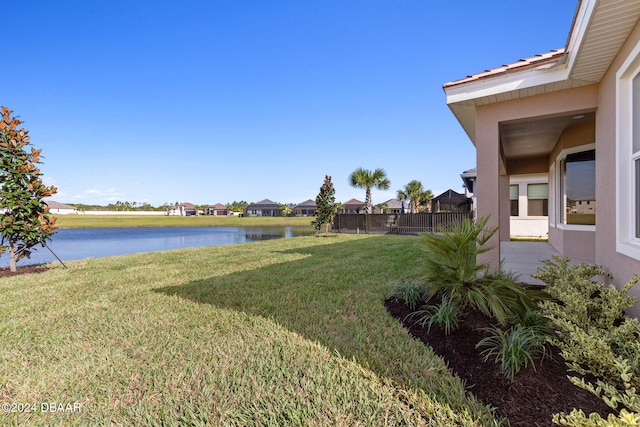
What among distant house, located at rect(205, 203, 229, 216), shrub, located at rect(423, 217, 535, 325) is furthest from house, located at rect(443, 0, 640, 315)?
distant house, located at rect(205, 203, 229, 216)

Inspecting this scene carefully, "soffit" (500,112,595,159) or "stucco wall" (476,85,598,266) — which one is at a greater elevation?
"soffit" (500,112,595,159)

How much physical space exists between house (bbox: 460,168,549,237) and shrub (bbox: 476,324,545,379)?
473 inches

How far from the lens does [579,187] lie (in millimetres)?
6762

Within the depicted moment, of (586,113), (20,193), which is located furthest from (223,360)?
(20,193)

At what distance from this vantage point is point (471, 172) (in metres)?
14.8

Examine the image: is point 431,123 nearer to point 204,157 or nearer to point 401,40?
point 401,40

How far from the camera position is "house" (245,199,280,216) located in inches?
3334

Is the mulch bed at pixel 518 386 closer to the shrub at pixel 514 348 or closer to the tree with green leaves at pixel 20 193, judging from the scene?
the shrub at pixel 514 348

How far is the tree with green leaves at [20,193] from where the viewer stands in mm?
6447

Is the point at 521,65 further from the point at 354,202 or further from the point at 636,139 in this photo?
the point at 354,202

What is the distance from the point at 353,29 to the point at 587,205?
1015 centimetres

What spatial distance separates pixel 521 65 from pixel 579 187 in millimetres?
4481

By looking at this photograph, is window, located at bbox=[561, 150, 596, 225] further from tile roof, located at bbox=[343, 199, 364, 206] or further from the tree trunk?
tile roof, located at bbox=[343, 199, 364, 206]

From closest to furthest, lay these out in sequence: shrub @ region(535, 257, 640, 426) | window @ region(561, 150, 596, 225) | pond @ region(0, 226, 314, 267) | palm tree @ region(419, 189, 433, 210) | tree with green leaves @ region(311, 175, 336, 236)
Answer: shrub @ region(535, 257, 640, 426) < window @ region(561, 150, 596, 225) < pond @ region(0, 226, 314, 267) < tree with green leaves @ region(311, 175, 336, 236) < palm tree @ region(419, 189, 433, 210)
